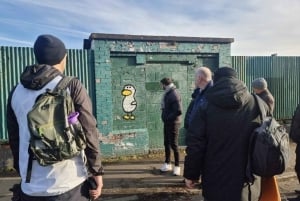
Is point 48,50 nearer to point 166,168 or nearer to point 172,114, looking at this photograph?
point 172,114

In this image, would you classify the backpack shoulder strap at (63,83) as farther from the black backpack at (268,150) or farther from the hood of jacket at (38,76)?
the black backpack at (268,150)

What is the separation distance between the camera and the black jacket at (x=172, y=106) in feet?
22.4

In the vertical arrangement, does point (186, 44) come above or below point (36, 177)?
above

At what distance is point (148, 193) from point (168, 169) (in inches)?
55.3

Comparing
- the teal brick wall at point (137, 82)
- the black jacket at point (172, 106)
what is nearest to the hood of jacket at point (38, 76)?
the black jacket at point (172, 106)

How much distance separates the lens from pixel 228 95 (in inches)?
117

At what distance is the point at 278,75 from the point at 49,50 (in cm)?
968

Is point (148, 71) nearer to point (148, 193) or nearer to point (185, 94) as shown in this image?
point (185, 94)

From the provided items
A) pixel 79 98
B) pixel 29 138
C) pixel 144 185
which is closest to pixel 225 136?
pixel 79 98

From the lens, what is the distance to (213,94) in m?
3.03

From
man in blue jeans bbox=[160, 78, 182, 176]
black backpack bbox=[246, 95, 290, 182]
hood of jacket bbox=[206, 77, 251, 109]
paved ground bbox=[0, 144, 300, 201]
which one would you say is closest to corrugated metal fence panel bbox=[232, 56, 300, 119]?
paved ground bbox=[0, 144, 300, 201]

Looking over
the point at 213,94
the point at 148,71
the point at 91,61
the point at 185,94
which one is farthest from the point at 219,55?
the point at 213,94

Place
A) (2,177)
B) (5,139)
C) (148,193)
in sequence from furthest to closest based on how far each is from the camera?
(5,139) < (2,177) < (148,193)

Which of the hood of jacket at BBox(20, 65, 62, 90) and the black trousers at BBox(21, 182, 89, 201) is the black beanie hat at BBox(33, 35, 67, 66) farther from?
the black trousers at BBox(21, 182, 89, 201)
